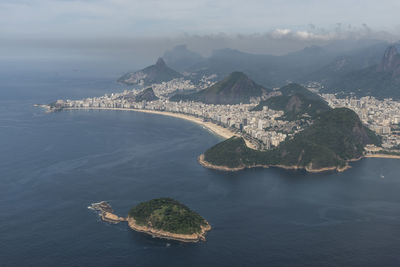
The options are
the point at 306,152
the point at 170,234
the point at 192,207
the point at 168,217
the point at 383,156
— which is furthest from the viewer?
the point at 383,156

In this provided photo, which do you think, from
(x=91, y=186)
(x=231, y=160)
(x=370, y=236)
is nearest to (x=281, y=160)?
(x=231, y=160)

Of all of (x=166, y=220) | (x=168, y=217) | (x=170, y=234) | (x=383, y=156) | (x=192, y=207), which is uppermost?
(x=383, y=156)

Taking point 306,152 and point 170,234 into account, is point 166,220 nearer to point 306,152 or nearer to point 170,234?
point 170,234

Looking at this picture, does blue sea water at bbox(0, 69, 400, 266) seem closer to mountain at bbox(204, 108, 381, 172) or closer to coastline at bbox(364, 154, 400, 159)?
coastline at bbox(364, 154, 400, 159)

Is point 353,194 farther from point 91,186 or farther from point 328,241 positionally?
point 91,186

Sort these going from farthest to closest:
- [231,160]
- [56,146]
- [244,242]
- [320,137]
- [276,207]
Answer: [56,146] → [320,137] → [231,160] → [276,207] → [244,242]

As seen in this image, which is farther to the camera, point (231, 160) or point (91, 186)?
point (231, 160)

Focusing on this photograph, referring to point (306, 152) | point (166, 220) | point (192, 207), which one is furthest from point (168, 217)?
point (306, 152)
